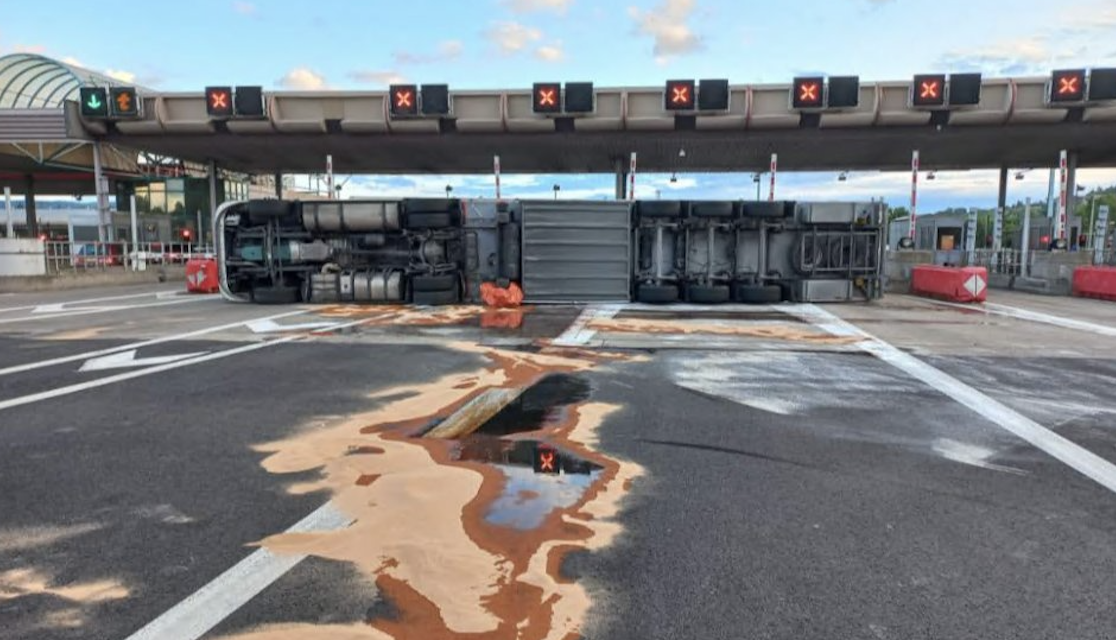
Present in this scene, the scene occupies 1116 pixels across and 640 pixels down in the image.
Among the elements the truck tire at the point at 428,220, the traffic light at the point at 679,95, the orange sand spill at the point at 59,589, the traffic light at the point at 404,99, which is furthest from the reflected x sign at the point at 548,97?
the orange sand spill at the point at 59,589

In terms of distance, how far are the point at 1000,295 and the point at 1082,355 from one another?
12286 mm

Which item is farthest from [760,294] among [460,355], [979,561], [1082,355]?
[979,561]

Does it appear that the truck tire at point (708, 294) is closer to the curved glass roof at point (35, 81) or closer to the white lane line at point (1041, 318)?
the white lane line at point (1041, 318)

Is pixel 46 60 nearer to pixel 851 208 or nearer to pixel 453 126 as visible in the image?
pixel 453 126

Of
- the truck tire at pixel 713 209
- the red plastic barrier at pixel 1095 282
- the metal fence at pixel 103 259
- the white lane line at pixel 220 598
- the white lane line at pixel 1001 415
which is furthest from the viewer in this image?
the metal fence at pixel 103 259

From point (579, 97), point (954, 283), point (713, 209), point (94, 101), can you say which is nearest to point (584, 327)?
point (713, 209)

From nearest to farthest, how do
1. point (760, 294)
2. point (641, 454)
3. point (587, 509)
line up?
point (587, 509) < point (641, 454) < point (760, 294)

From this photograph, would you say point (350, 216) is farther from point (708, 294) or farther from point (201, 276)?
point (708, 294)

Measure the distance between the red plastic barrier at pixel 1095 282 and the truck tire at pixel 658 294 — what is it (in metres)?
11.8

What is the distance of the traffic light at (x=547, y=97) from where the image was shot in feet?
77.0

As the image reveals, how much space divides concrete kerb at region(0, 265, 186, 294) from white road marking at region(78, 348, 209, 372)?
14.8 metres

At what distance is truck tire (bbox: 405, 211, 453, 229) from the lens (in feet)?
50.8

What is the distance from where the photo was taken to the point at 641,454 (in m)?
4.77

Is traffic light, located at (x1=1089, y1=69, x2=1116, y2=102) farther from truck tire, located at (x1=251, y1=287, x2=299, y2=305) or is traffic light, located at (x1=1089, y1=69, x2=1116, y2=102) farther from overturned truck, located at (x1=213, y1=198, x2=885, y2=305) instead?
truck tire, located at (x1=251, y1=287, x2=299, y2=305)
